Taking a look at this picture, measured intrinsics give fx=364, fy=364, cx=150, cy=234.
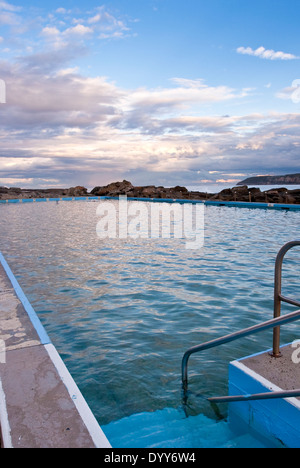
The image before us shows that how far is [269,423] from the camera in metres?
2.49

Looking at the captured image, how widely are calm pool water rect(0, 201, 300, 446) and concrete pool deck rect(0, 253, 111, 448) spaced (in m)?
0.62

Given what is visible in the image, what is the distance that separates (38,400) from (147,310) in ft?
10.3

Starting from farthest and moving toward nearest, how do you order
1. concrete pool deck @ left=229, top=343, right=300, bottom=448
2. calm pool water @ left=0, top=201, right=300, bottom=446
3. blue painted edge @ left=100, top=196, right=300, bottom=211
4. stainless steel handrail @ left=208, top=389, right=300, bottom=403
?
blue painted edge @ left=100, top=196, right=300, bottom=211
calm pool water @ left=0, top=201, right=300, bottom=446
concrete pool deck @ left=229, top=343, right=300, bottom=448
stainless steel handrail @ left=208, top=389, right=300, bottom=403

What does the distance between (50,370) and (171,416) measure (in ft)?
3.46

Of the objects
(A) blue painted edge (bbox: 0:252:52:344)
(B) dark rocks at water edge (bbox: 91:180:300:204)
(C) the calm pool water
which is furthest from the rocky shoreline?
(A) blue painted edge (bbox: 0:252:52:344)

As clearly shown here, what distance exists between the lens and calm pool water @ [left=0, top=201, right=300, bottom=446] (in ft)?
11.4

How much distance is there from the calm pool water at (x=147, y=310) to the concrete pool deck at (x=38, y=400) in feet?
2.02

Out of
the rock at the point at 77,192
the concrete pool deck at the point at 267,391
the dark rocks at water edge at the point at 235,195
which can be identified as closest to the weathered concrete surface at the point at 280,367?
the concrete pool deck at the point at 267,391

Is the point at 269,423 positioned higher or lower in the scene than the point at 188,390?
higher

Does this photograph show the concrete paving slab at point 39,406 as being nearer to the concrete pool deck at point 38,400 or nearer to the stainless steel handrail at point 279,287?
the concrete pool deck at point 38,400

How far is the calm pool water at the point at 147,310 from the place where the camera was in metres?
3.48

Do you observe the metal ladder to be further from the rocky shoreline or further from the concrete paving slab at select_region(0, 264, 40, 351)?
the rocky shoreline
